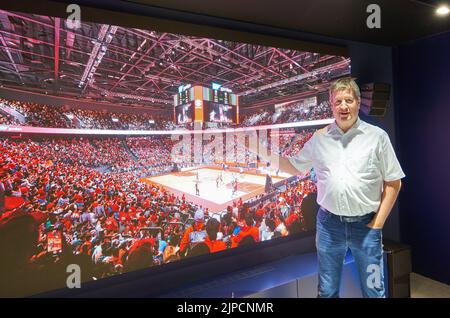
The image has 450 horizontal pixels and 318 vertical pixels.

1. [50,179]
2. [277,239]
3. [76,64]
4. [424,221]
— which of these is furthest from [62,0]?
[424,221]

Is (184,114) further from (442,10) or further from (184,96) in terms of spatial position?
(442,10)

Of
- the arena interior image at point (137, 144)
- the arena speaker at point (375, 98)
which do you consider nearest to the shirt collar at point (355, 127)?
the arena interior image at point (137, 144)

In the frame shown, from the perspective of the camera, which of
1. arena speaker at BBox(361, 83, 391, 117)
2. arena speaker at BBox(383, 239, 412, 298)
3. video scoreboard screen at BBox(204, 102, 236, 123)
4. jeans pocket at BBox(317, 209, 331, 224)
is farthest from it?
arena speaker at BBox(361, 83, 391, 117)

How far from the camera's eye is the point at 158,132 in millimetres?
2508

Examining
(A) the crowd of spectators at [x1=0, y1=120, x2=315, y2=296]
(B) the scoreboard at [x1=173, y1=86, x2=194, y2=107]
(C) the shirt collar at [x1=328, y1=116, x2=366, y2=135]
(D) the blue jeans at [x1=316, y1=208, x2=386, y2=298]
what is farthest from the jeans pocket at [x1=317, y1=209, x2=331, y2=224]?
(B) the scoreboard at [x1=173, y1=86, x2=194, y2=107]

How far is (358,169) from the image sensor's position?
1.90 m

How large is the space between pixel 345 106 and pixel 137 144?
157 centimetres

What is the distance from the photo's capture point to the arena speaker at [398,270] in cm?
301

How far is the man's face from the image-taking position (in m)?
1.88

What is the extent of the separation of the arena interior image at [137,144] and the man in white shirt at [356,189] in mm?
1041

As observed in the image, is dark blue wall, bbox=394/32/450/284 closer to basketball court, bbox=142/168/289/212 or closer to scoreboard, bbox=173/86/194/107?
basketball court, bbox=142/168/289/212

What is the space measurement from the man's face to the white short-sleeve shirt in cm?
6

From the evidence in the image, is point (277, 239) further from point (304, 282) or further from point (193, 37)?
point (193, 37)
